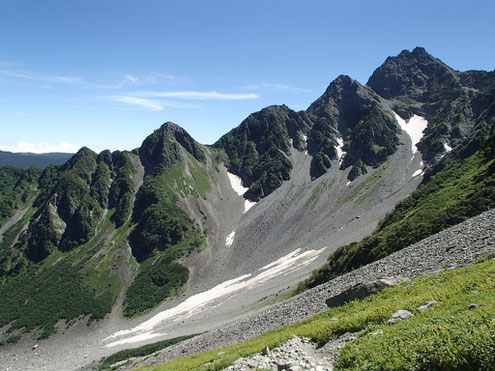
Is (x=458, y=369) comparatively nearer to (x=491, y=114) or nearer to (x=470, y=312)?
(x=470, y=312)

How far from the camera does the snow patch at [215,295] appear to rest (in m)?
116

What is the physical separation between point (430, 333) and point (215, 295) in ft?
409

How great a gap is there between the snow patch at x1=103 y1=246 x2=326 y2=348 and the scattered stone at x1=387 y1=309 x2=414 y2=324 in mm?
99729

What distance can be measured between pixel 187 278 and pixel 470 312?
15860cm

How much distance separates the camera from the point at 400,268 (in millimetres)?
34625

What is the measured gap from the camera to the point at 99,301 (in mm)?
149375

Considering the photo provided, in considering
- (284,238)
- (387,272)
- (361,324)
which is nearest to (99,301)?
(284,238)

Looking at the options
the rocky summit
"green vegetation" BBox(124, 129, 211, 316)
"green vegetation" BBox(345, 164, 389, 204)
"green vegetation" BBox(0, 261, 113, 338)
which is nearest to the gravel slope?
"green vegetation" BBox(345, 164, 389, 204)

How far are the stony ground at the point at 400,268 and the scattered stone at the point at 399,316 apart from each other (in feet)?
44.4

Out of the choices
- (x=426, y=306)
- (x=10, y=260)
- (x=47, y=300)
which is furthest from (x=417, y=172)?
(x=10, y=260)

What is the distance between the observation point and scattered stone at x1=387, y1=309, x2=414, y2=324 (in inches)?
658

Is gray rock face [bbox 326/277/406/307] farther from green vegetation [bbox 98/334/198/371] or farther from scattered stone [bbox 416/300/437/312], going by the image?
green vegetation [bbox 98/334/198/371]

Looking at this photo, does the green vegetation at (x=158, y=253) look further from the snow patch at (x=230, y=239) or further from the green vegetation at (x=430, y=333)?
the green vegetation at (x=430, y=333)

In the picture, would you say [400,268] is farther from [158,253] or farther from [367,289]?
[158,253]
